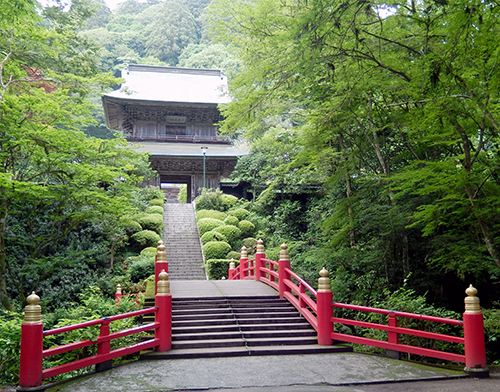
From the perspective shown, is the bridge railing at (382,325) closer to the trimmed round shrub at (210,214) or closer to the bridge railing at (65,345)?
the bridge railing at (65,345)

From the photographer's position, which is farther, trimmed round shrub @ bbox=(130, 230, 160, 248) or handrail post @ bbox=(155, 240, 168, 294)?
trimmed round shrub @ bbox=(130, 230, 160, 248)

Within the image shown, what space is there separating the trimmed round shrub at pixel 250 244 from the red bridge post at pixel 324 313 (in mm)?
12551

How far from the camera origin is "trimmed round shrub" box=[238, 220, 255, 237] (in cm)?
2242

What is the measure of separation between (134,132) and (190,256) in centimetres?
1222

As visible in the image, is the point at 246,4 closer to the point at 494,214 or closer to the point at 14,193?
the point at 494,214

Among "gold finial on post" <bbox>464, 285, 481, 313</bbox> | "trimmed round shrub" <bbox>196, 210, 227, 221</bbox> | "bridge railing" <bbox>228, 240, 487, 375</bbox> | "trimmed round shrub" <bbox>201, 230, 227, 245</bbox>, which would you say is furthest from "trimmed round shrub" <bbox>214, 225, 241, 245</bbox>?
"gold finial on post" <bbox>464, 285, 481, 313</bbox>

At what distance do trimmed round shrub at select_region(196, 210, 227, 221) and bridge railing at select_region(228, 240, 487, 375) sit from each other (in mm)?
10317

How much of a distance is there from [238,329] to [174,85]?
27.0m

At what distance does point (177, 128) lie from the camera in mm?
30609

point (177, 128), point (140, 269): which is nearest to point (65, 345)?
point (140, 269)

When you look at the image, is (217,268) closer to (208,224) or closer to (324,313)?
(208,224)

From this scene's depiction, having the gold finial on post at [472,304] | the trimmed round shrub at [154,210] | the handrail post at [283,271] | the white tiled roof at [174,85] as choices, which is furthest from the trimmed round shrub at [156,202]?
the gold finial on post at [472,304]

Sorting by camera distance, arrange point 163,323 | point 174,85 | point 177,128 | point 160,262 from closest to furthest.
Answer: point 163,323 → point 160,262 → point 177,128 → point 174,85

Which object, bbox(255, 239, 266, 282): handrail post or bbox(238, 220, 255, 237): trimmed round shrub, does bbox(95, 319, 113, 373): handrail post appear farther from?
bbox(238, 220, 255, 237): trimmed round shrub
